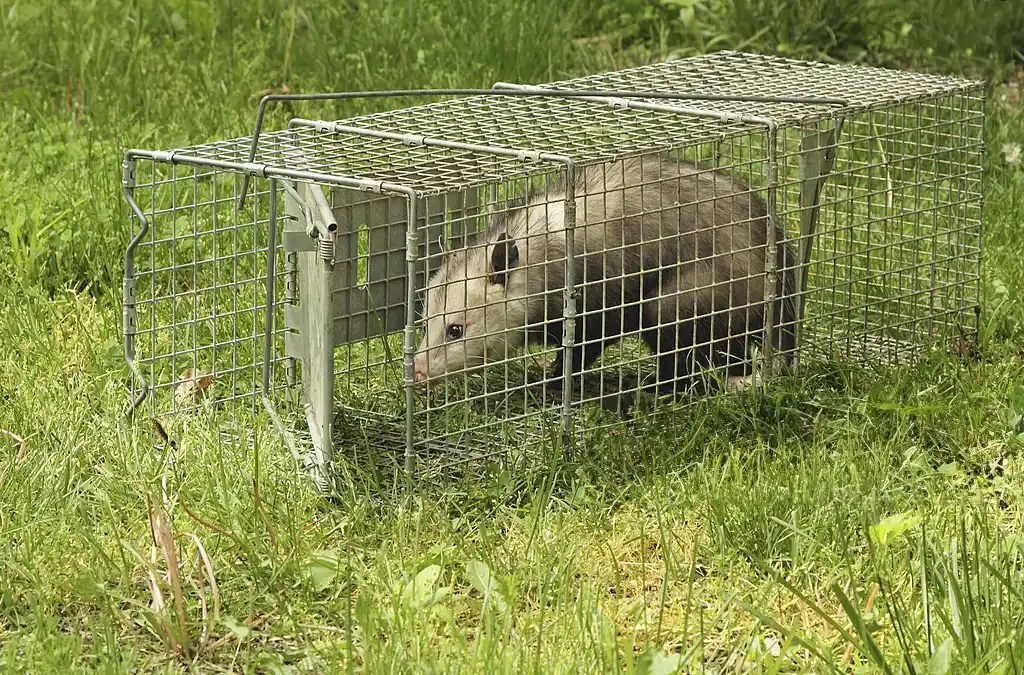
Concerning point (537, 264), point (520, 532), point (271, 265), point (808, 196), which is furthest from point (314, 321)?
point (808, 196)

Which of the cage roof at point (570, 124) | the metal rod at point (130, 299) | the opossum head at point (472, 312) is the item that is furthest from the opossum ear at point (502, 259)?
the metal rod at point (130, 299)

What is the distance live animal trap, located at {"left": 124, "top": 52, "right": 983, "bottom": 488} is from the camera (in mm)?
4125

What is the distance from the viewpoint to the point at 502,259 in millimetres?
4645

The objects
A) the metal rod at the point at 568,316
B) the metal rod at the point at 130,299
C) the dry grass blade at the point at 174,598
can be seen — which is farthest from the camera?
the metal rod at the point at 130,299

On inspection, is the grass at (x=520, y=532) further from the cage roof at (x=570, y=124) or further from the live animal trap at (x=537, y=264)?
the cage roof at (x=570, y=124)

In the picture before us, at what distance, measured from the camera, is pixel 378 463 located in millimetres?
4188

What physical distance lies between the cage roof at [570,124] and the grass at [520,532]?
757 mm

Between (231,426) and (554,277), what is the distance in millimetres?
1286

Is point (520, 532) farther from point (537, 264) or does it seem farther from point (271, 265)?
point (271, 265)

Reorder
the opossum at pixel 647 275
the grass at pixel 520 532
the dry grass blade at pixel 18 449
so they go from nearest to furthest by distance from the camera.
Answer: the grass at pixel 520 532, the dry grass blade at pixel 18 449, the opossum at pixel 647 275

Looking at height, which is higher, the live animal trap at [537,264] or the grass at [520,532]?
the live animal trap at [537,264]

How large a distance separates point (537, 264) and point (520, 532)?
0.74 m

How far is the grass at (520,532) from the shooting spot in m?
3.18

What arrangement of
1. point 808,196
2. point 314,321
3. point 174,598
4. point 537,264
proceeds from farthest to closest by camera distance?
point 808,196
point 537,264
point 314,321
point 174,598
